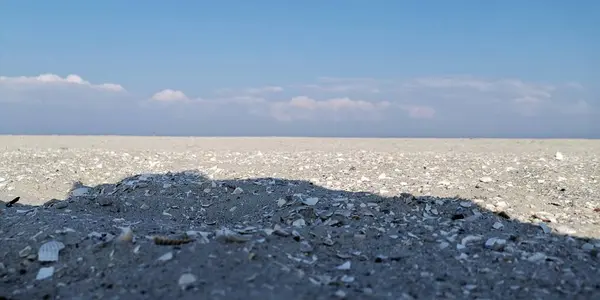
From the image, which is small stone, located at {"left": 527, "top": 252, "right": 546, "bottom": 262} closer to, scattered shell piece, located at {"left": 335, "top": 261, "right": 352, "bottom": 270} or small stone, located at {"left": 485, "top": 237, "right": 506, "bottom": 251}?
small stone, located at {"left": 485, "top": 237, "right": 506, "bottom": 251}

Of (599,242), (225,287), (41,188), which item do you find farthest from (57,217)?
(599,242)

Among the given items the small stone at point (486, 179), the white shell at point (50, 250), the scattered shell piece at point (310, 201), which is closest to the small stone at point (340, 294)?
the white shell at point (50, 250)

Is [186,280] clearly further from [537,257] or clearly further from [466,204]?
[466,204]

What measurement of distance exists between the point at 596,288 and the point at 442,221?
1.94 meters

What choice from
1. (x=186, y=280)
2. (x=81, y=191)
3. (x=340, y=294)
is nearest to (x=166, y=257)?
(x=186, y=280)

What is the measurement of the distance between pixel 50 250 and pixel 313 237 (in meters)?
2.22

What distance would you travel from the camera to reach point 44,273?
387 cm

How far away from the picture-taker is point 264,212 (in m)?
6.24

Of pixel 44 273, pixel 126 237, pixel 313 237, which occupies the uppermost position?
pixel 126 237

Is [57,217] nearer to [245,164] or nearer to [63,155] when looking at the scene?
[245,164]

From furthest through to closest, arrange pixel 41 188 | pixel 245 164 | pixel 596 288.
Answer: pixel 245 164
pixel 41 188
pixel 596 288

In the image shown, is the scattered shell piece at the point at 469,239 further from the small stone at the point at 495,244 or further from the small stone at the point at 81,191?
the small stone at the point at 81,191

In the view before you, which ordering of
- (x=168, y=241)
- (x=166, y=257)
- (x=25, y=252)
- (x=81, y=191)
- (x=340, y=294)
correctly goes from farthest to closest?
(x=81, y=191) → (x=25, y=252) → (x=168, y=241) → (x=166, y=257) → (x=340, y=294)

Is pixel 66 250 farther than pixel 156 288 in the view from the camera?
Yes
